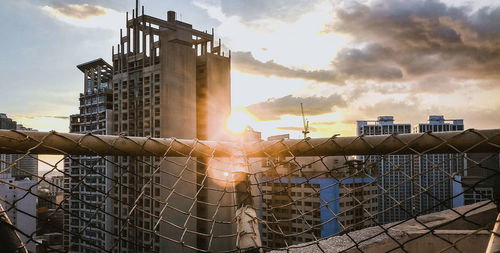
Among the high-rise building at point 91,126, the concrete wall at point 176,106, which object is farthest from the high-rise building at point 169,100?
the high-rise building at point 91,126

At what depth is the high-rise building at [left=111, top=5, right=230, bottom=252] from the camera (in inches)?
1016

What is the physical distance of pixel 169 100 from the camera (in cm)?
2608

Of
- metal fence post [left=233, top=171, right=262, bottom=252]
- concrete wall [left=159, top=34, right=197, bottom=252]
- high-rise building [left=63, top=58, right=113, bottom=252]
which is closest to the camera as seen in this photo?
metal fence post [left=233, top=171, right=262, bottom=252]

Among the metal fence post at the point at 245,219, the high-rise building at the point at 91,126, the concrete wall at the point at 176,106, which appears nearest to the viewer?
the metal fence post at the point at 245,219

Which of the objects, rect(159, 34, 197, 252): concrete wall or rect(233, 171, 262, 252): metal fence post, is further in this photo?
rect(159, 34, 197, 252): concrete wall

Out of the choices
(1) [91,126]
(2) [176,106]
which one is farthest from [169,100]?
(1) [91,126]

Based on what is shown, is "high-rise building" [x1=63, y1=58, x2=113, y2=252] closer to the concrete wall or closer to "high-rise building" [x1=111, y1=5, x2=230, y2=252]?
"high-rise building" [x1=111, y1=5, x2=230, y2=252]

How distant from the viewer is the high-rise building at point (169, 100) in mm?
25797

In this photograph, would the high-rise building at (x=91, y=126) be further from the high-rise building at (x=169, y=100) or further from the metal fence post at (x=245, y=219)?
the metal fence post at (x=245, y=219)

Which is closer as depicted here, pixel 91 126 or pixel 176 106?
pixel 176 106

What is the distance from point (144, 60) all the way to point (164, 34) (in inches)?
115

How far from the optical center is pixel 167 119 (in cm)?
2611

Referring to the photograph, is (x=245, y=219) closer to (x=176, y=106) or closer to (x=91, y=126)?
(x=176, y=106)

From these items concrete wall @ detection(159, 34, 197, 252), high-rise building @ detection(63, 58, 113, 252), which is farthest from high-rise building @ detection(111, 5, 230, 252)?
high-rise building @ detection(63, 58, 113, 252)
